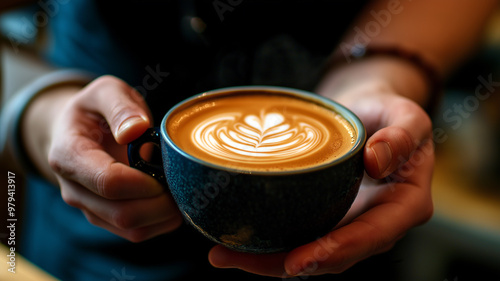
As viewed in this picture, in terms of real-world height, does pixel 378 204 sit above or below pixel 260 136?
below

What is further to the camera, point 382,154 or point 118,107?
point 118,107

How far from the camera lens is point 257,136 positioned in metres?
0.74

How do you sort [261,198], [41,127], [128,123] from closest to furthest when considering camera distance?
1. [261,198]
2. [128,123]
3. [41,127]

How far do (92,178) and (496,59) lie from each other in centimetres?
155

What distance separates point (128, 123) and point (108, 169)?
0.29 ft

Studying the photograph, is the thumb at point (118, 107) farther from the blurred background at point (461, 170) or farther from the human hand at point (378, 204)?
the blurred background at point (461, 170)

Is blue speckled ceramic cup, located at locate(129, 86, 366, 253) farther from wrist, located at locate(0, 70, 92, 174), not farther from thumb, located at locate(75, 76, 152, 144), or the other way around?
wrist, located at locate(0, 70, 92, 174)

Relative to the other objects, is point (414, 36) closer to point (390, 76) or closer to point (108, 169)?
point (390, 76)

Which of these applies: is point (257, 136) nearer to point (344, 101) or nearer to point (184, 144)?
point (184, 144)

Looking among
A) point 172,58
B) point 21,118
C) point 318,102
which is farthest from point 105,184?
point 172,58

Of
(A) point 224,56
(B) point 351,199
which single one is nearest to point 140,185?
(B) point 351,199

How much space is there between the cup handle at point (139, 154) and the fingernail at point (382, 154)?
35 cm

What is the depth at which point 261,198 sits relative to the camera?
0.54 meters

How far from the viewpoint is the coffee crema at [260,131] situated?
0.65 m
